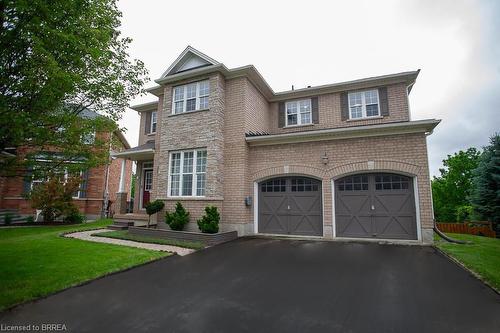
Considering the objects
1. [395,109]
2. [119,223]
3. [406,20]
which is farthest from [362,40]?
[119,223]

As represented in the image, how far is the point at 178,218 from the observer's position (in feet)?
35.8

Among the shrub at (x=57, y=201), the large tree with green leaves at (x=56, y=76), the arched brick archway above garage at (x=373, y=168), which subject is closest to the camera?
the large tree with green leaves at (x=56, y=76)

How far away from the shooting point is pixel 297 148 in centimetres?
1120

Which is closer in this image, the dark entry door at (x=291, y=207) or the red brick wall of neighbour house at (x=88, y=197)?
the dark entry door at (x=291, y=207)

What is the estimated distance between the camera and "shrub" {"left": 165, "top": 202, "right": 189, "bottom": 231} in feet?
35.8

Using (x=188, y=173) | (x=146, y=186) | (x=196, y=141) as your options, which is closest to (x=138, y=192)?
(x=146, y=186)

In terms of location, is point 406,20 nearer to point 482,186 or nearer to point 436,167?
point 482,186

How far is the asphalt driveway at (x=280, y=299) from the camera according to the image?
11.7 feet

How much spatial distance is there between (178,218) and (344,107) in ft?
31.8

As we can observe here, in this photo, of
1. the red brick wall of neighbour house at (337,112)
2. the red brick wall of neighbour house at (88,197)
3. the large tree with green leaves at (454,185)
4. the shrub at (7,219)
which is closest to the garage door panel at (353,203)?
the red brick wall of neighbour house at (337,112)

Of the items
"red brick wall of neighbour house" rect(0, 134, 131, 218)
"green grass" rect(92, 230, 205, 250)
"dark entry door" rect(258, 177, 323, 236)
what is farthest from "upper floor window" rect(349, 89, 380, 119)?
"red brick wall of neighbour house" rect(0, 134, 131, 218)

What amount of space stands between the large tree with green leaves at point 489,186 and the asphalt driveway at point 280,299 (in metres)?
11.1

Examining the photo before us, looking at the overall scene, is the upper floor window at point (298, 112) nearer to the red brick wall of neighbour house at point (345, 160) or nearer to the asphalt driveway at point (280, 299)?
the red brick wall of neighbour house at point (345, 160)

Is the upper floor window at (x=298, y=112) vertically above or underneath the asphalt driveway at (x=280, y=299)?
above
